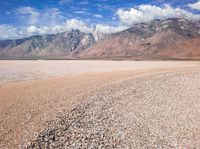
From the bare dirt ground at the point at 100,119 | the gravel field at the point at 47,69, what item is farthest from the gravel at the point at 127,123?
the gravel field at the point at 47,69

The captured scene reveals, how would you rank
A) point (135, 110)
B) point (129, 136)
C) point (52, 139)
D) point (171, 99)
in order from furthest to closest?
point (171, 99), point (135, 110), point (129, 136), point (52, 139)

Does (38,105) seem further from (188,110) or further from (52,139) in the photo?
(188,110)

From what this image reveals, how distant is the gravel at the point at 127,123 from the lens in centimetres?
1445

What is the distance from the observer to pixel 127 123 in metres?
17.9

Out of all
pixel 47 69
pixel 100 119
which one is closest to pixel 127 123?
pixel 100 119

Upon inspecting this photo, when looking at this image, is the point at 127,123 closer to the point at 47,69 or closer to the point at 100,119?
the point at 100,119

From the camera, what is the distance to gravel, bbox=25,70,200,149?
14453 millimetres

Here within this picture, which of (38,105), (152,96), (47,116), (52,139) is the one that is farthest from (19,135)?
(152,96)

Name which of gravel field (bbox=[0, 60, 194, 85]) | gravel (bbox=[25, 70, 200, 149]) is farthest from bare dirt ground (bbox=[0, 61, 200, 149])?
gravel field (bbox=[0, 60, 194, 85])

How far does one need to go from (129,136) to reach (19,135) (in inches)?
253

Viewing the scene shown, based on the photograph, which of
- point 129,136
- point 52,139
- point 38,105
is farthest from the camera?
point 38,105

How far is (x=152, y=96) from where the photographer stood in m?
27.1

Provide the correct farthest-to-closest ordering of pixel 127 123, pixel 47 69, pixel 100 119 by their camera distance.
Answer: pixel 47 69 < pixel 100 119 < pixel 127 123

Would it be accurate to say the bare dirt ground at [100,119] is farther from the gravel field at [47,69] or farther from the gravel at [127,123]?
Result: the gravel field at [47,69]
